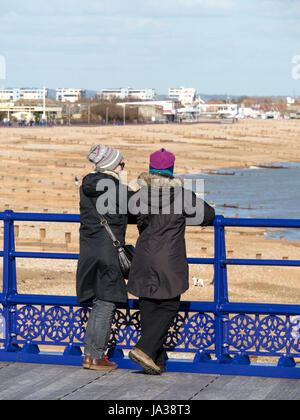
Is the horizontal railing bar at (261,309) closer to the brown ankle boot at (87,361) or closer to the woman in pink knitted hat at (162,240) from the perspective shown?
the woman in pink knitted hat at (162,240)

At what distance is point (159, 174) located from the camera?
6.05 meters

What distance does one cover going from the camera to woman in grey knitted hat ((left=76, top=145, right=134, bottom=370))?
20.1 feet

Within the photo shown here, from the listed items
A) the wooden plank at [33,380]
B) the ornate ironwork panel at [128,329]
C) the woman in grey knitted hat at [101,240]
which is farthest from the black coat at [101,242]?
the wooden plank at [33,380]

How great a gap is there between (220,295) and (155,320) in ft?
1.76

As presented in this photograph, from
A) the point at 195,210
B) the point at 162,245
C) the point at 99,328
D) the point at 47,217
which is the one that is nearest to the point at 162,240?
the point at 162,245

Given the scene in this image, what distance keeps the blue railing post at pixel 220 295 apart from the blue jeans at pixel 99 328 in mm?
748

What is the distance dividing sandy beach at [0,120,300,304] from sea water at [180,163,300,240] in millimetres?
2406

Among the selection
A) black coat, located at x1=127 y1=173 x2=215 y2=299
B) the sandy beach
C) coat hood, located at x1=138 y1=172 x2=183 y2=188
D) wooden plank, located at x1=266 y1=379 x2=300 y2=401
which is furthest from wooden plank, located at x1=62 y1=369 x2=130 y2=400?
the sandy beach

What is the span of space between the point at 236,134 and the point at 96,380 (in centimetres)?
8852

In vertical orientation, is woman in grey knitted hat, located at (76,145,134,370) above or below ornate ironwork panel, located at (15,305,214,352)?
above

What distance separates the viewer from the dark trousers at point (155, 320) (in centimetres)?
613

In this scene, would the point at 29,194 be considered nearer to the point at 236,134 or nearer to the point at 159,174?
the point at 159,174

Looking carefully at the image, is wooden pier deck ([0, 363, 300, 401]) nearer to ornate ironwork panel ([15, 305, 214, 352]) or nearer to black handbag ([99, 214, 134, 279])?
ornate ironwork panel ([15, 305, 214, 352])

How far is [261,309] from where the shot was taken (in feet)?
20.5
